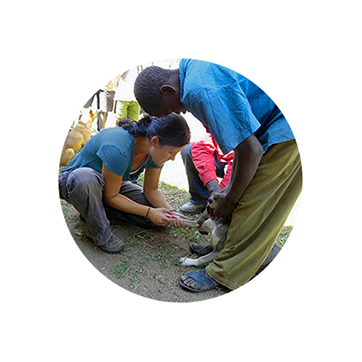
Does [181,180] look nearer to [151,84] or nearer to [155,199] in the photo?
[155,199]

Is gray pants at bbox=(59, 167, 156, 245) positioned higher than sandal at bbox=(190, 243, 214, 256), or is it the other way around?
gray pants at bbox=(59, 167, 156, 245)

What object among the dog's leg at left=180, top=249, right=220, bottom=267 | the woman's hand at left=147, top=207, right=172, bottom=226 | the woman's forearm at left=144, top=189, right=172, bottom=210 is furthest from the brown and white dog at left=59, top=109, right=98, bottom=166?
the dog's leg at left=180, top=249, right=220, bottom=267

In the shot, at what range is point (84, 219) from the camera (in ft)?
5.54

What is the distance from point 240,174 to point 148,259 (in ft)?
2.31

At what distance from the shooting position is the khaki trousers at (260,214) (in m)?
1.24

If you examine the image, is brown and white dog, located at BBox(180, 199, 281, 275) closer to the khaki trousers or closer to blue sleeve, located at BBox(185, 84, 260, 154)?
the khaki trousers

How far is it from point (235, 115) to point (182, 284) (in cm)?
76

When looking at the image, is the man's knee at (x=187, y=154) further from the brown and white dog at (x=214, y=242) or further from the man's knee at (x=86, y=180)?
the man's knee at (x=86, y=180)

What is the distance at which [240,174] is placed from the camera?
116 cm

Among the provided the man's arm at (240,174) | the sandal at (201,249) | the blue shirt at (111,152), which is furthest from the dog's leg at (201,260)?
the blue shirt at (111,152)

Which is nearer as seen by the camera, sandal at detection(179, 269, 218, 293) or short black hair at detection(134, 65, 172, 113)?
short black hair at detection(134, 65, 172, 113)

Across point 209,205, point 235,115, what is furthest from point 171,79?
point 209,205

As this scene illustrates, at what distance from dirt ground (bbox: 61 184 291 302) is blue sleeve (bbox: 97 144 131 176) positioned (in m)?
0.39

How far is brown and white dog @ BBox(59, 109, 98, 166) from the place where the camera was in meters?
1.81
